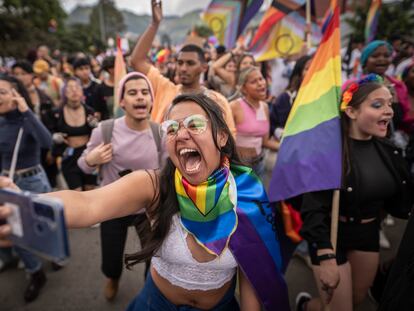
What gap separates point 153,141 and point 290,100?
209 cm

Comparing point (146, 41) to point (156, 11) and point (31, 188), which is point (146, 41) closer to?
point (156, 11)

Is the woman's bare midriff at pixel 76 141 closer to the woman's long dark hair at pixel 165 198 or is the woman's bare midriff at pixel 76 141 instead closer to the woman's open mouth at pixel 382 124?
the woman's long dark hair at pixel 165 198

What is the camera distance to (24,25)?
29.5 meters

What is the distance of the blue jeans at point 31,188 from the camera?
307cm

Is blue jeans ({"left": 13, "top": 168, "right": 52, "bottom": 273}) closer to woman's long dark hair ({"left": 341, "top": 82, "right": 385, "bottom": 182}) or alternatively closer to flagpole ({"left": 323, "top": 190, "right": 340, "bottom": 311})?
flagpole ({"left": 323, "top": 190, "right": 340, "bottom": 311})

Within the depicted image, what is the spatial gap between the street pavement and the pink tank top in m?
1.47

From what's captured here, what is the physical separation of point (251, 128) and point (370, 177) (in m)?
1.72

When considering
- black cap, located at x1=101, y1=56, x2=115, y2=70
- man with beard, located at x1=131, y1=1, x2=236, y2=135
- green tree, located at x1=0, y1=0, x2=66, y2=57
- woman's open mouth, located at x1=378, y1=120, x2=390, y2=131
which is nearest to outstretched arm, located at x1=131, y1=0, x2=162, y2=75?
man with beard, located at x1=131, y1=1, x2=236, y2=135

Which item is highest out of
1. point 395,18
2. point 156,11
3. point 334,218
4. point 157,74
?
point 395,18

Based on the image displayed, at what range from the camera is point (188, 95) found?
1641 mm

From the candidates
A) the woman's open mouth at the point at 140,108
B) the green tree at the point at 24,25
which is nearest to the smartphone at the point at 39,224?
the woman's open mouth at the point at 140,108

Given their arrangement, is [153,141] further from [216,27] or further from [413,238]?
[216,27]

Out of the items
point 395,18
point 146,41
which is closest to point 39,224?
point 146,41

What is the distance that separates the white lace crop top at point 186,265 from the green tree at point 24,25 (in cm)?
3081
